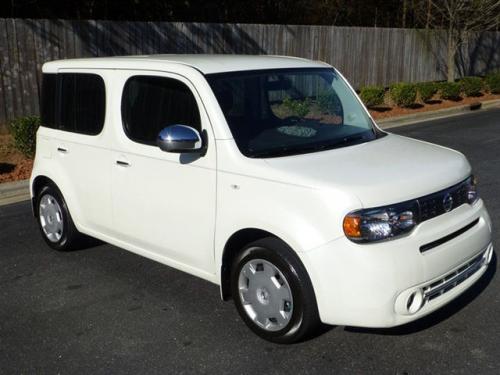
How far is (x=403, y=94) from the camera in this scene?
16312mm

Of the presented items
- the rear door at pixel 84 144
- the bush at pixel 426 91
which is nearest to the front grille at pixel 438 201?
the rear door at pixel 84 144

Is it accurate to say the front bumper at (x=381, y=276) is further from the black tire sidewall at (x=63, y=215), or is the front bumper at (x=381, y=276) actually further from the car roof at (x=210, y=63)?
the black tire sidewall at (x=63, y=215)

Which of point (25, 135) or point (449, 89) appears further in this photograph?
point (449, 89)

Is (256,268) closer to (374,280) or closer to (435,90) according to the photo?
(374,280)

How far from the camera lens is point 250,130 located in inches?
167

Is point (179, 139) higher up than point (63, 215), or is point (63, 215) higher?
point (179, 139)

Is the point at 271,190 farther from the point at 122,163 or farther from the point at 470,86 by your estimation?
the point at 470,86

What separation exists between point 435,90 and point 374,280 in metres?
15.6

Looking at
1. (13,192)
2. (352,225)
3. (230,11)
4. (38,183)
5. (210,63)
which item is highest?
(230,11)

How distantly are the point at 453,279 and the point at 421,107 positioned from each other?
1402cm

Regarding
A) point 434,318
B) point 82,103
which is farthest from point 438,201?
point 82,103

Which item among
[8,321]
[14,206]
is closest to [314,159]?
[8,321]

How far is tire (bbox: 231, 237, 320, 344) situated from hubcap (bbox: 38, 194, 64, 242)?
238cm

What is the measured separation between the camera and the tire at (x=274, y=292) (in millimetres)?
3699
